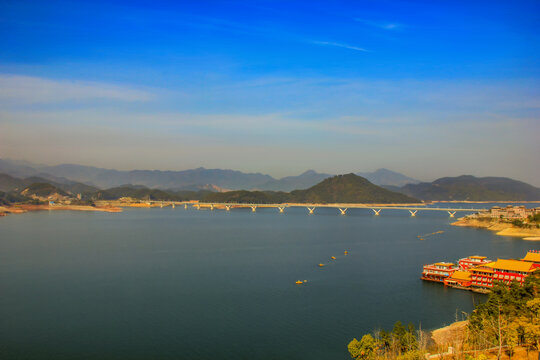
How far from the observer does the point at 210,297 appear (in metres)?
14.1

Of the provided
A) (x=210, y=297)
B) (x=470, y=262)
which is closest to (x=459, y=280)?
(x=470, y=262)

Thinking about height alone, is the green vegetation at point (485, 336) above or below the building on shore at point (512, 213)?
below

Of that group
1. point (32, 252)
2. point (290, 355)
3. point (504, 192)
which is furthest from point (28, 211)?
point (504, 192)

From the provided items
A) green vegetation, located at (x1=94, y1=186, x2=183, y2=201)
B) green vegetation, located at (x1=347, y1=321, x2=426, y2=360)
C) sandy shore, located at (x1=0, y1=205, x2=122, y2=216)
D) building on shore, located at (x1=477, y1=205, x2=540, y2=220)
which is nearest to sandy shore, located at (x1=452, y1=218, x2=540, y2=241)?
building on shore, located at (x1=477, y1=205, x2=540, y2=220)

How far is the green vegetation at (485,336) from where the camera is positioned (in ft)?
28.5

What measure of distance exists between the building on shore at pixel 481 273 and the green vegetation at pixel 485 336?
11.7 feet

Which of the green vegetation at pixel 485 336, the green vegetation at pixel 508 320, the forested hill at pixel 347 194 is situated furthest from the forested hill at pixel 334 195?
the green vegetation at pixel 485 336

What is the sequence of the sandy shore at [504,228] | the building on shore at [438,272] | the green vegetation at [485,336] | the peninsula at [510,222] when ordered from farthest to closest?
Result: the peninsula at [510,222], the sandy shore at [504,228], the building on shore at [438,272], the green vegetation at [485,336]

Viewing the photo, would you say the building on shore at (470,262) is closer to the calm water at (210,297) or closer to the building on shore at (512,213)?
the calm water at (210,297)

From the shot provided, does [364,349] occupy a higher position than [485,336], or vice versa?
[485,336]

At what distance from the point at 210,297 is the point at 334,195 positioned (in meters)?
68.0

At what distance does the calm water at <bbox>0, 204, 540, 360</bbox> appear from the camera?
10.3 metres

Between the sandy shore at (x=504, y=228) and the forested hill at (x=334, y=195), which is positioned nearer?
the sandy shore at (x=504, y=228)

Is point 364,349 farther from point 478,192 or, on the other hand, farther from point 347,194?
point 478,192
